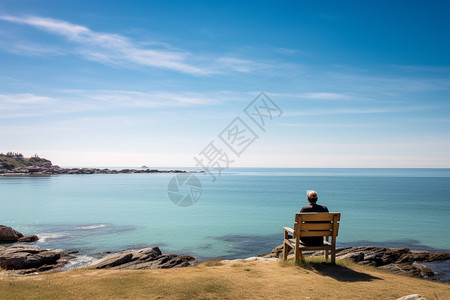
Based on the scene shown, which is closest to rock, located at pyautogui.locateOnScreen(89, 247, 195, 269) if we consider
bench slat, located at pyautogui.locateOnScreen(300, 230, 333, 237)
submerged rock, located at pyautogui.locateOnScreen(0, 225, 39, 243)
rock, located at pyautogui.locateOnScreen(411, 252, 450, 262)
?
bench slat, located at pyautogui.locateOnScreen(300, 230, 333, 237)

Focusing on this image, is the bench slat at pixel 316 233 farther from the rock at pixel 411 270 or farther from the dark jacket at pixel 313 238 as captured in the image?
the rock at pixel 411 270

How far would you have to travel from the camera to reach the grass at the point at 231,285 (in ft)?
24.6

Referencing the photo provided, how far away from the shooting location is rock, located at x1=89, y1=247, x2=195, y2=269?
14.2 metres

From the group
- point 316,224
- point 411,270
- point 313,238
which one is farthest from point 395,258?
point 316,224

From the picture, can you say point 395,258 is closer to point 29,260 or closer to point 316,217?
point 316,217

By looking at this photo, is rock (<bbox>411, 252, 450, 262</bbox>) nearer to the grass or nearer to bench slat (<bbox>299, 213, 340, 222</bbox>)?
the grass

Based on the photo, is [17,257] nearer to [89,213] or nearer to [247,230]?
[247,230]

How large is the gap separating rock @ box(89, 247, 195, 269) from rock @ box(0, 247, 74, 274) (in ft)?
11.1

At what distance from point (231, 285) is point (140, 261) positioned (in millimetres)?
8049

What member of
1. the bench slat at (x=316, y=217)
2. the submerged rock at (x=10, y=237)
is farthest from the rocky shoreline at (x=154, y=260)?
the submerged rock at (x=10, y=237)

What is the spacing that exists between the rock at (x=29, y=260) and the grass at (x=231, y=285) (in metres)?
7.55

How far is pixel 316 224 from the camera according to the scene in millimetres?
10250

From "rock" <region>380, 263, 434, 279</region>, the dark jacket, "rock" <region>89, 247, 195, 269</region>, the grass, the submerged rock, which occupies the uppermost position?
the dark jacket

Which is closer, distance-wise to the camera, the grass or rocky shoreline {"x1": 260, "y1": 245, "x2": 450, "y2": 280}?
the grass
